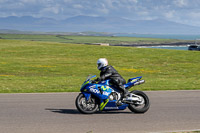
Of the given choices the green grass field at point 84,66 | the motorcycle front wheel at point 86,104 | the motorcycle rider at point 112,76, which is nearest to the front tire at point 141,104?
the motorcycle rider at point 112,76

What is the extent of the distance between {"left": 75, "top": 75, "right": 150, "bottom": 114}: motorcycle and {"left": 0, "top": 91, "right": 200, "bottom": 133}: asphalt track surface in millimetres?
204

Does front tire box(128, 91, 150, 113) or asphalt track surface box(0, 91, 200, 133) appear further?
front tire box(128, 91, 150, 113)

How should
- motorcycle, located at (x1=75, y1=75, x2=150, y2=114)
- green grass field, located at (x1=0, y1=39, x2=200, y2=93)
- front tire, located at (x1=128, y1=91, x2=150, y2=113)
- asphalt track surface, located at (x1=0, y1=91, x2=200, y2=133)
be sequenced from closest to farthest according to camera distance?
asphalt track surface, located at (x1=0, y1=91, x2=200, y2=133) → motorcycle, located at (x1=75, y1=75, x2=150, y2=114) → front tire, located at (x1=128, y1=91, x2=150, y2=113) → green grass field, located at (x1=0, y1=39, x2=200, y2=93)

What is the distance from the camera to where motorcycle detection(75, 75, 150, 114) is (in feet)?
31.0

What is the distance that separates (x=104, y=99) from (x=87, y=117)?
2.40 feet

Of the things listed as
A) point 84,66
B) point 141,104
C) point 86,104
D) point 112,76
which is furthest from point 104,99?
point 84,66

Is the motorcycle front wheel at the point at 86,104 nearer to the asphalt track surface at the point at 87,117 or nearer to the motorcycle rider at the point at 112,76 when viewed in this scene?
the asphalt track surface at the point at 87,117

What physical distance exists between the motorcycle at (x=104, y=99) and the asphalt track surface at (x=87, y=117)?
0.67 feet

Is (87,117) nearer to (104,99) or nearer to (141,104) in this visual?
(104,99)

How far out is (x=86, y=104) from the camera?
9570mm

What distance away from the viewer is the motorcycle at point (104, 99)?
31.0ft

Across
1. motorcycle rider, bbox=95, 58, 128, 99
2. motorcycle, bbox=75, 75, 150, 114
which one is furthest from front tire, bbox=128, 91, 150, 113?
motorcycle rider, bbox=95, 58, 128, 99

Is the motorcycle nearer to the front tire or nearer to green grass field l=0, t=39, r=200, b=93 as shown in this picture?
the front tire

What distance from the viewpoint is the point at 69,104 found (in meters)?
11.2
